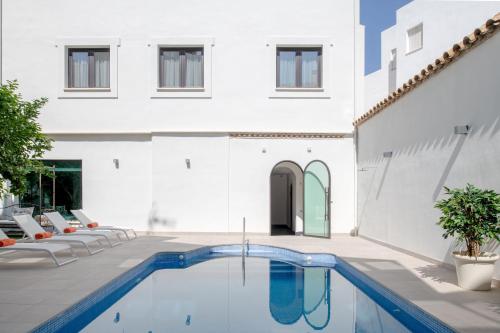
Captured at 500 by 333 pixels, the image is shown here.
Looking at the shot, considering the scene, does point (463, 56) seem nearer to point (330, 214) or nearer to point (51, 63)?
point (330, 214)

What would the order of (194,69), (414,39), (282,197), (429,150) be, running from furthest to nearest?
(414,39) < (282,197) < (194,69) < (429,150)

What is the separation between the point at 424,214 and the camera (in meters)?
8.38

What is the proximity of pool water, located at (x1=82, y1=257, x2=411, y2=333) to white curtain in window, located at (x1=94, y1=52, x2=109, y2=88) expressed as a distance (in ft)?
25.6

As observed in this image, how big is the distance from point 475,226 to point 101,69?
1241cm

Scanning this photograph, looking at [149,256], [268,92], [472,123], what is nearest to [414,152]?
[472,123]

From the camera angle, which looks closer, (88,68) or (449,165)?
(449,165)

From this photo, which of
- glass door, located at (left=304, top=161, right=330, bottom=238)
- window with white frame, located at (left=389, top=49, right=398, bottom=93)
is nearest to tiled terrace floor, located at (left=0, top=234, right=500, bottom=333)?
glass door, located at (left=304, top=161, right=330, bottom=238)

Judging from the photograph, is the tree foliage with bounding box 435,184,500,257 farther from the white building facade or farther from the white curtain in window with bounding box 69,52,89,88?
the white curtain in window with bounding box 69,52,89,88

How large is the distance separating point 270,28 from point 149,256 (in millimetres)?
8534

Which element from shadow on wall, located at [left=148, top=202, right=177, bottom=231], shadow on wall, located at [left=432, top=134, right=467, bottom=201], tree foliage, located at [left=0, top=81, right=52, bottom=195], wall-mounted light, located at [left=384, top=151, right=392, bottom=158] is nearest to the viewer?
shadow on wall, located at [left=432, top=134, right=467, bottom=201]

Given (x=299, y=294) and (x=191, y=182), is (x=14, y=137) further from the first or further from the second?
(x=299, y=294)

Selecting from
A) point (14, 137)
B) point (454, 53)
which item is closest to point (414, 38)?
point (454, 53)

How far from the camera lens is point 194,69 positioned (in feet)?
43.8

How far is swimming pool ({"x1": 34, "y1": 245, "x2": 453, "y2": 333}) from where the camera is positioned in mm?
5277
